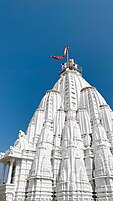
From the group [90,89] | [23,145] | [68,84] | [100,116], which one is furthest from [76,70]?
[23,145]

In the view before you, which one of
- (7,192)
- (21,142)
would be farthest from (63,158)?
(7,192)

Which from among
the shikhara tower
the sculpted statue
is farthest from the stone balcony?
the sculpted statue

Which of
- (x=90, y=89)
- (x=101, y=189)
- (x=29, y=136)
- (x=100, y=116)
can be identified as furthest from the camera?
(x=90, y=89)

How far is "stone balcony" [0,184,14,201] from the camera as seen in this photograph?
21.5 m

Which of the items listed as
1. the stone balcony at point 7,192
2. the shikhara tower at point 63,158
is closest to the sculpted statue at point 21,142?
the shikhara tower at point 63,158

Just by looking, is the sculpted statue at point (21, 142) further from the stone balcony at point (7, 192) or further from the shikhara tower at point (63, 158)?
the stone balcony at point (7, 192)

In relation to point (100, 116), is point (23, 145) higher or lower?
lower

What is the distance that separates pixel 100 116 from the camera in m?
32.8

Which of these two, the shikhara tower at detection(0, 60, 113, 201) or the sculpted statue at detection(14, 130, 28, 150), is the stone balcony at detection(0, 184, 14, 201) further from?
the sculpted statue at detection(14, 130, 28, 150)

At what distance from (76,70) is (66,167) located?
1444 inches

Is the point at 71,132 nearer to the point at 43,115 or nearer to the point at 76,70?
the point at 43,115

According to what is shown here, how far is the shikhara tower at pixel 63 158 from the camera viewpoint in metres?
20.8

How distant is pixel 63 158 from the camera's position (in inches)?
944

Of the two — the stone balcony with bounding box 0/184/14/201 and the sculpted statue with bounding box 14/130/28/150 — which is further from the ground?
the sculpted statue with bounding box 14/130/28/150
